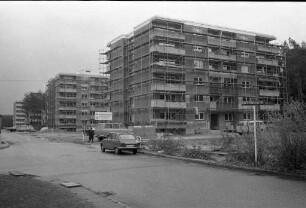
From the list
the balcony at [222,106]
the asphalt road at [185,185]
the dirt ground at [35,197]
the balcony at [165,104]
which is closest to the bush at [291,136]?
the asphalt road at [185,185]

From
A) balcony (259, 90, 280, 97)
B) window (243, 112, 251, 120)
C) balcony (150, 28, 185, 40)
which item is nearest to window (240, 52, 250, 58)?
balcony (259, 90, 280, 97)

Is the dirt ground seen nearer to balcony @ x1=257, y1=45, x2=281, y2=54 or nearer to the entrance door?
the entrance door

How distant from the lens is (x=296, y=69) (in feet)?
203

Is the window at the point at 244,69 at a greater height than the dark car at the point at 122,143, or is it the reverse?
the window at the point at 244,69

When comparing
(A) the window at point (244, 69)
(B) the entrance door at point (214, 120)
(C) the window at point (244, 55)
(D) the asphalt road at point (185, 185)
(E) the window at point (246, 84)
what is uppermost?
(C) the window at point (244, 55)

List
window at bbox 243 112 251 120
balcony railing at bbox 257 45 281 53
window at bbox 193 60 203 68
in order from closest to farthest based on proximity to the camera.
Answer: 1. window at bbox 193 60 203 68
2. window at bbox 243 112 251 120
3. balcony railing at bbox 257 45 281 53

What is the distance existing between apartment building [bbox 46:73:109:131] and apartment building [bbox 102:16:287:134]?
35.3 meters

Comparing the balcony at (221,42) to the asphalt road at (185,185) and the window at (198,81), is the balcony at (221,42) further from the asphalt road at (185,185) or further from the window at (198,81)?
the asphalt road at (185,185)

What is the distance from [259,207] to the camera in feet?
25.0

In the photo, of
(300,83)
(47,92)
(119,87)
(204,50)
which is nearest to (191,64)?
(204,50)

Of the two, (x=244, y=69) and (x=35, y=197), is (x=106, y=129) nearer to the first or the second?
(x=35, y=197)

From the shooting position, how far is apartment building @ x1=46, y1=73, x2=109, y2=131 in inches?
3841

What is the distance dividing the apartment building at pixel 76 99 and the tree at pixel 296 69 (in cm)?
4957

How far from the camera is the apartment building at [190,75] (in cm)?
5078
